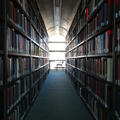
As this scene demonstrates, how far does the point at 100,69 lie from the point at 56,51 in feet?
29.1

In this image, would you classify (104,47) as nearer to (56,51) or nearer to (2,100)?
(2,100)

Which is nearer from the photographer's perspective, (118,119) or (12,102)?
(118,119)

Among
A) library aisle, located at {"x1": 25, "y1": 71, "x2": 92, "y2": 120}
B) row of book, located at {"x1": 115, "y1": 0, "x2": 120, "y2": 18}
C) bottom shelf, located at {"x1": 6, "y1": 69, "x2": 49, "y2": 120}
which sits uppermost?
row of book, located at {"x1": 115, "y1": 0, "x2": 120, "y2": 18}

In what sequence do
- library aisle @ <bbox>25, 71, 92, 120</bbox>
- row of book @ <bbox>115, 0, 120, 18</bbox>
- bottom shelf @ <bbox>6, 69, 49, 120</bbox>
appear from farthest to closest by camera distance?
library aisle @ <bbox>25, 71, 92, 120</bbox> < bottom shelf @ <bbox>6, 69, 49, 120</bbox> < row of book @ <bbox>115, 0, 120, 18</bbox>

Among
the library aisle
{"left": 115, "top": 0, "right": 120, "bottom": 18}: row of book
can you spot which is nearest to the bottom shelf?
the library aisle

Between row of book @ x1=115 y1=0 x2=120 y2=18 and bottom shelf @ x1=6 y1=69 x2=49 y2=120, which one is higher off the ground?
row of book @ x1=115 y1=0 x2=120 y2=18

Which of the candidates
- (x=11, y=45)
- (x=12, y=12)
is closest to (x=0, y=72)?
(x=11, y=45)

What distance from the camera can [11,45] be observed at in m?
1.48

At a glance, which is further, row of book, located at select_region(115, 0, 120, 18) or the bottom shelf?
the bottom shelf

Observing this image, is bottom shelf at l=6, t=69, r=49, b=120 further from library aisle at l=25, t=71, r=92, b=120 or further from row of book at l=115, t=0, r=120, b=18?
row of book at l=115, t=0, r=120, b=18

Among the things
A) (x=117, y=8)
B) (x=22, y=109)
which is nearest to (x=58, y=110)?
(x=22, y=109)

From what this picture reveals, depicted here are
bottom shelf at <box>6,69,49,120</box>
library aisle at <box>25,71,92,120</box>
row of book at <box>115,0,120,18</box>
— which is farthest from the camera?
library aisle at <box>25,71,92,120</box>

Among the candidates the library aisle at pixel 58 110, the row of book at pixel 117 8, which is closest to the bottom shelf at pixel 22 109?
the library aisle at pixel 58 110

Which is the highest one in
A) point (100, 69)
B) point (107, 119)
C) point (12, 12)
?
point (12, 12)
